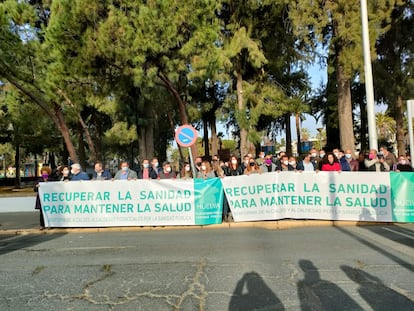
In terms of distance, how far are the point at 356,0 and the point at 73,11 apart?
32.8ft

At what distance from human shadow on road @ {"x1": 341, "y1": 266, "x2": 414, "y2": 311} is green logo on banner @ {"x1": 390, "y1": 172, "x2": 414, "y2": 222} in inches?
180

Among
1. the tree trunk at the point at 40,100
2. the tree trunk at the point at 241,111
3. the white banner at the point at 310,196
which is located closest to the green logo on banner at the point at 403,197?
the white banner at the point at 310,196

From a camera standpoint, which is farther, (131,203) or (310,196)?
(131,203)

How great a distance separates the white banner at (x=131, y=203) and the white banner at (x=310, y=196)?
2.15ft

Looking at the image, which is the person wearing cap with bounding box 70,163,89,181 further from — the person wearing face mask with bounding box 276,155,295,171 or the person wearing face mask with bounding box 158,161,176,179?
the person wearing face mask with bounding box 276,155,295,171

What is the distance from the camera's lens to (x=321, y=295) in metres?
5.03

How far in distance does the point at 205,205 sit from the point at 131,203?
183cm

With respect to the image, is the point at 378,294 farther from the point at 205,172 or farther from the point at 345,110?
the point at 345,110

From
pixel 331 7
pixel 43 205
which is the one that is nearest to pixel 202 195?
pixel 43 205

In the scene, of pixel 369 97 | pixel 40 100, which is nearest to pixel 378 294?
pixel 369 97

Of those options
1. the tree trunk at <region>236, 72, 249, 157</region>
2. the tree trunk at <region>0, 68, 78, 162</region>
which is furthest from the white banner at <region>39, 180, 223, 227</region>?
the tree trunk at <region>236, 72, 249, 157</region>

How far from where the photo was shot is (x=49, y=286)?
580cm

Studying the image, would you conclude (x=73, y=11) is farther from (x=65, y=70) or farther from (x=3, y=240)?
(x=3, y=240)

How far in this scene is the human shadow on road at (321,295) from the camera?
15.3ft
